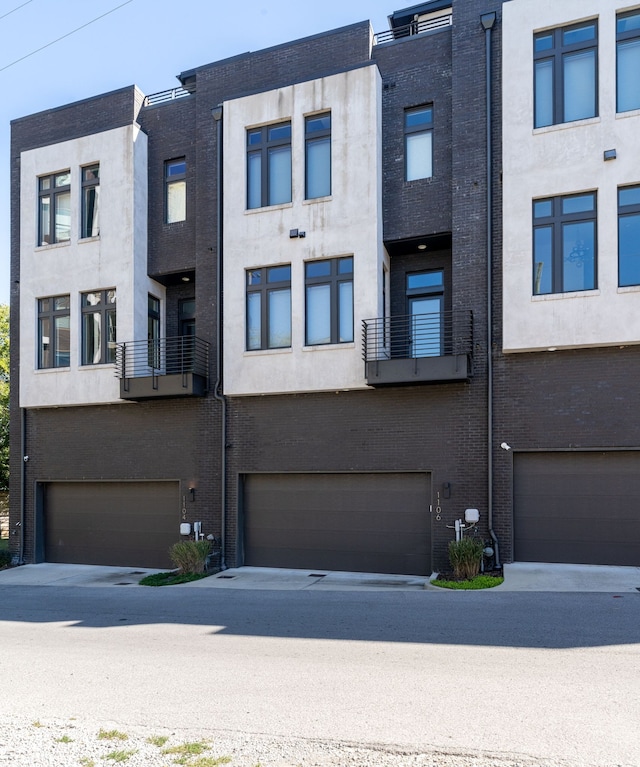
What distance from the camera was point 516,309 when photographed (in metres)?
12.5

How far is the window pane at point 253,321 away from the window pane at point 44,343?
5.79m

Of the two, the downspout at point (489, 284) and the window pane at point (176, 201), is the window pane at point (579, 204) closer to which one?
the downspout at point (489, 284)

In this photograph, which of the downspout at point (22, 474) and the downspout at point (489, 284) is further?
the downspout at point (22, 474)

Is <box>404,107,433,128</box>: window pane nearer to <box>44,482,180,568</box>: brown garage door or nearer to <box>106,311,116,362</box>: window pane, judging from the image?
<box>106,311,116,362</box>: window pane

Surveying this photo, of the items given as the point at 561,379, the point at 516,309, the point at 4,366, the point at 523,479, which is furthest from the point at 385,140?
the point at 4,366

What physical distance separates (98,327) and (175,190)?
403cm

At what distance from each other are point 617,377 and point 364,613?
6535 millimetres

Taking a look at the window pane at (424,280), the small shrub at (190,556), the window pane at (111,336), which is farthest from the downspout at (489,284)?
the window pane at (111,336)

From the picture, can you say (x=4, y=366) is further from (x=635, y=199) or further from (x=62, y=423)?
(x=635, y=199)

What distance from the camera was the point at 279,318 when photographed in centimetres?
1450

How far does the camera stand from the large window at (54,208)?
54.7 ft

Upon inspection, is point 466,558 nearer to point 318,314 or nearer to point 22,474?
point 318,314

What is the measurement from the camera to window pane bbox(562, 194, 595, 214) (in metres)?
12.3

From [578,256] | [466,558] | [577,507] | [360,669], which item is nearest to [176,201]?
[578,256]
